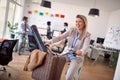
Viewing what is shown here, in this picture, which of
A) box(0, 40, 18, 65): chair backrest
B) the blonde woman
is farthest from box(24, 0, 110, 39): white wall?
the blonde woman

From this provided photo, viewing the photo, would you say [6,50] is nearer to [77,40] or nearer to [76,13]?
[77,40]

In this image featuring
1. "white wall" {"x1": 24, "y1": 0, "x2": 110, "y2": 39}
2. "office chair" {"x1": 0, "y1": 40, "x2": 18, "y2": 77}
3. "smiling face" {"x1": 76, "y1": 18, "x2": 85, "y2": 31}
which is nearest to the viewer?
"smiling face" {"x1": 76, "y1": 18, "x2": 85, "y2": 31}

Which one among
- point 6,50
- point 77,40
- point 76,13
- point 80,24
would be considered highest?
point 76,13

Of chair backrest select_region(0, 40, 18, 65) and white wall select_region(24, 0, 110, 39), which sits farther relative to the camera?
white wall select_region(24, 0, 110, 39)

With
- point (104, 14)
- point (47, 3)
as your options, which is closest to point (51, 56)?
point (47, 3)

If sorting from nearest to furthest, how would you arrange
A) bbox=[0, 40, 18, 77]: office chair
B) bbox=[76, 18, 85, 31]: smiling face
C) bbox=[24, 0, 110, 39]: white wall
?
bbox=[76, 18, 85, 31]: smiling face
bbox=[0, 40, 18, 77]: office chair
bbox=[24, 0, 110, 39]: white wall

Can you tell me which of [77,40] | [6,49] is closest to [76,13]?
[6,49]

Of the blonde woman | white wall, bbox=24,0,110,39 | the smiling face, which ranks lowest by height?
the blonde woman

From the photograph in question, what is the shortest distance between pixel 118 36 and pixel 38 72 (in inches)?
264

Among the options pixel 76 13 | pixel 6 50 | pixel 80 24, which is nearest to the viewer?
pixel 80 24

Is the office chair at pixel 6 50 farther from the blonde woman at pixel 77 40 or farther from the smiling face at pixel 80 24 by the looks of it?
the smiling face at pixel 80 24

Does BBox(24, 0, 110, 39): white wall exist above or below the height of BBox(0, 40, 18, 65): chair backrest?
above

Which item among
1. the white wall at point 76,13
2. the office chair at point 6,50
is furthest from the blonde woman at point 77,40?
the white wall at point 76,13

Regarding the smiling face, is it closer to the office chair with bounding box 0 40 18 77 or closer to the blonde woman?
the blonde woman
